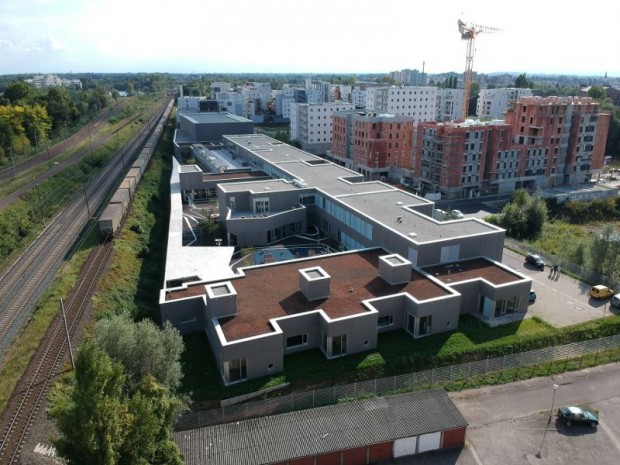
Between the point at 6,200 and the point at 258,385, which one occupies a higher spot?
the point at 6,200

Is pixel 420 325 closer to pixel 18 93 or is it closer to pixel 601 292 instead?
pixel 601 292

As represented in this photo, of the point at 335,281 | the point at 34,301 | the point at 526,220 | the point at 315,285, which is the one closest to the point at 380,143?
the point at 526,220

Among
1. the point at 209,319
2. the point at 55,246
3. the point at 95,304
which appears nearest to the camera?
the point at 209,319

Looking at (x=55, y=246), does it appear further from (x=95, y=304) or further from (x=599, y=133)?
(x=599, y=133)

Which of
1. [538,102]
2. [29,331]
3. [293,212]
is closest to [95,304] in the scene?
[29,331]

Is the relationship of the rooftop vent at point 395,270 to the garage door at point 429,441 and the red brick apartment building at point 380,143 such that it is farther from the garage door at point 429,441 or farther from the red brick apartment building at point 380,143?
the red brick apartment building at point 380,143

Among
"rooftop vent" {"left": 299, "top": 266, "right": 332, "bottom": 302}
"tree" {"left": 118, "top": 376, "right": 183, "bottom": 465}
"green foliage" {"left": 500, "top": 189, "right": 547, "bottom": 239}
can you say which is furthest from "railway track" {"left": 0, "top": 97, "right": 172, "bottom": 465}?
Result: "green foliage" {"left": 500, "top": 189, "right": 547, "bottom": 239}

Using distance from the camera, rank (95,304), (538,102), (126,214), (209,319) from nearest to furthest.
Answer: (209,319) → (95,304) → (126,214) → (538,102)
